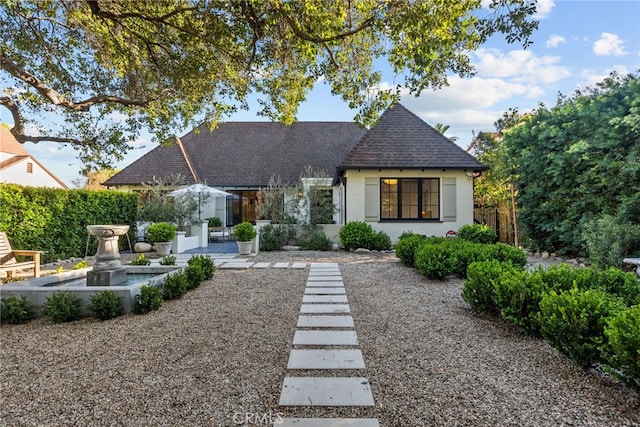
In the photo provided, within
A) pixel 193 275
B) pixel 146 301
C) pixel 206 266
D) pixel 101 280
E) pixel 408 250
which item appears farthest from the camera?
pixel 408 250

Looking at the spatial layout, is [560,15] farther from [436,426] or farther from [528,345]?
[436,426]

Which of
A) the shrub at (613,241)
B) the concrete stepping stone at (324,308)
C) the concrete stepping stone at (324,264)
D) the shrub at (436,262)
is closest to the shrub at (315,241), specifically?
the concrete stepping stone at (324,264)

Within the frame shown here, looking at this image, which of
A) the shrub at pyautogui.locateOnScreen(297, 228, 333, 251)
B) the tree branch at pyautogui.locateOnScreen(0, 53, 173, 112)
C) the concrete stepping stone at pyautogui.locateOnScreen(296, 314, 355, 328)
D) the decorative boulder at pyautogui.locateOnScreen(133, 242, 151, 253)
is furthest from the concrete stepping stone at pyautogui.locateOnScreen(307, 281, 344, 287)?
the decorative boulder at pyautogui.locateOnScreen(133, 242, 151, 253)

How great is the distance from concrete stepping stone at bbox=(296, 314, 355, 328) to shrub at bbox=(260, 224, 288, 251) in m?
7.85

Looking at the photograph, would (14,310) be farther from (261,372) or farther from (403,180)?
(403,180)

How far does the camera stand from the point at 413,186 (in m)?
12.9

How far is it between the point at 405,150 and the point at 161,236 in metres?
9.08

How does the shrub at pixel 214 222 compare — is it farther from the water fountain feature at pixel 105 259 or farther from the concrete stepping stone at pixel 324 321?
the concrete stepping stone at pixel 324 321

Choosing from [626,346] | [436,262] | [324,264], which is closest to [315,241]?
[324,264]

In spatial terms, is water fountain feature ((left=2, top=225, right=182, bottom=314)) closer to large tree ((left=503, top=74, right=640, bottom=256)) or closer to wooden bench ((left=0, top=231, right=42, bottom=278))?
wooden bench ((left=0, top=231, right=42, bottom=278))

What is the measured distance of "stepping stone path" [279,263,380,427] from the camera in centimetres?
249

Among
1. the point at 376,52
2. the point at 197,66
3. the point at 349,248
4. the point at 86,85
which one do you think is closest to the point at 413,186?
the point at 349,248

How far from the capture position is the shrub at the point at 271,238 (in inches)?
486

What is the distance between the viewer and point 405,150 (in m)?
12.8
